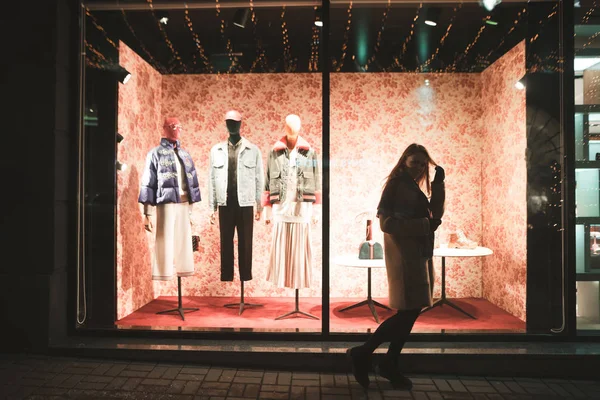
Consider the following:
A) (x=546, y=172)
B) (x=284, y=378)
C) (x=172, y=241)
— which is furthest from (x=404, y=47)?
(x=284, y=378)

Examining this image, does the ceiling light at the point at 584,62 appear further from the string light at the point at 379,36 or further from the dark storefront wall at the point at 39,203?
the string light at the point at 379,36

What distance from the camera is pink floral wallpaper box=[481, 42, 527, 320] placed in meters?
4.34

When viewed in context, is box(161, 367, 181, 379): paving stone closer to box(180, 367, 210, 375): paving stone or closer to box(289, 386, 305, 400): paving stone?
box(180, 367, 210, 375): paving stone

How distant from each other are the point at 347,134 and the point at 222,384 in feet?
10.3

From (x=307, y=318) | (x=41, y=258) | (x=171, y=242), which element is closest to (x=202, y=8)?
(x=171, y=242)

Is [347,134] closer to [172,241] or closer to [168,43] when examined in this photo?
[168,43]

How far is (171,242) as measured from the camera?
14.1ft

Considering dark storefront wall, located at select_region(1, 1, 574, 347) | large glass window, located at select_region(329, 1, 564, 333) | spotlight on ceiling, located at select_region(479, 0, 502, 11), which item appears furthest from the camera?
spotlight on ceiling, located at select_region(479, 0, 502, 11)

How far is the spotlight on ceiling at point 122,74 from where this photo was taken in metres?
4.23

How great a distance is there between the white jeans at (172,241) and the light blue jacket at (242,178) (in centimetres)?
33

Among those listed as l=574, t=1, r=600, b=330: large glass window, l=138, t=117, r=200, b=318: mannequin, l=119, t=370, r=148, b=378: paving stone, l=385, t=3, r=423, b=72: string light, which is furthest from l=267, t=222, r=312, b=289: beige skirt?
l=574, t=1, r=600, b=330: large glass window

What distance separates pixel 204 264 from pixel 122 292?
0.94 m

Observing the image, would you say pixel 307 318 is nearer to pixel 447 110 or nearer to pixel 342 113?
pixel 342 113

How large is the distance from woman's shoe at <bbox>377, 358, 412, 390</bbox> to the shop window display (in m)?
0.81
